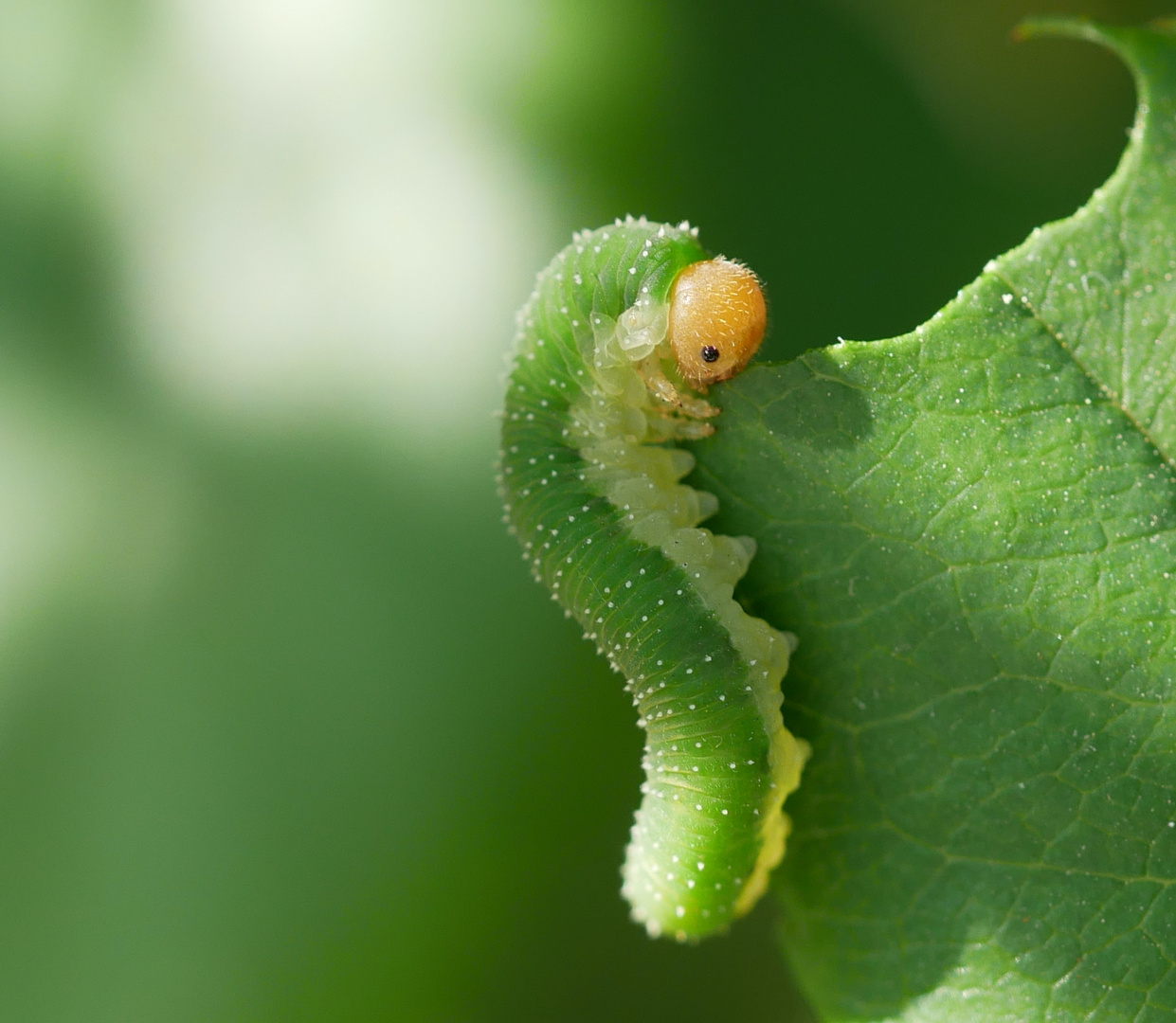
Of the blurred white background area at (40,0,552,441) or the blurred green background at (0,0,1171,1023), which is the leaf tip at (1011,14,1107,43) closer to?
the blurred green background at (0,0,1171,1023)

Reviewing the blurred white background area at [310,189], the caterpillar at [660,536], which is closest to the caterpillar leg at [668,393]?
the caterpillar at [660,536]

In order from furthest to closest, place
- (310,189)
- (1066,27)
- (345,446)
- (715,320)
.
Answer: (310,189) → (345,446) → (715,320) → (1066,27)

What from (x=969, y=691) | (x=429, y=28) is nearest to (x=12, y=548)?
(x=429, y=28)

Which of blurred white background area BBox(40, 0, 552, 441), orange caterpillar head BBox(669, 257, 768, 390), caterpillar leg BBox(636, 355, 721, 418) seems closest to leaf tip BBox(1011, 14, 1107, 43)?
orange caterpillar head BBox(669, 257, 768, 390)

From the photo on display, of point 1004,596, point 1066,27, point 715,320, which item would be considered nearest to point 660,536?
point 715,320

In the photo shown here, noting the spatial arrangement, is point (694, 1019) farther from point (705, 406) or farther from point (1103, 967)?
point (705, 406)

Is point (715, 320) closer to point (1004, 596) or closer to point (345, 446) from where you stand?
point (1004, 596)
